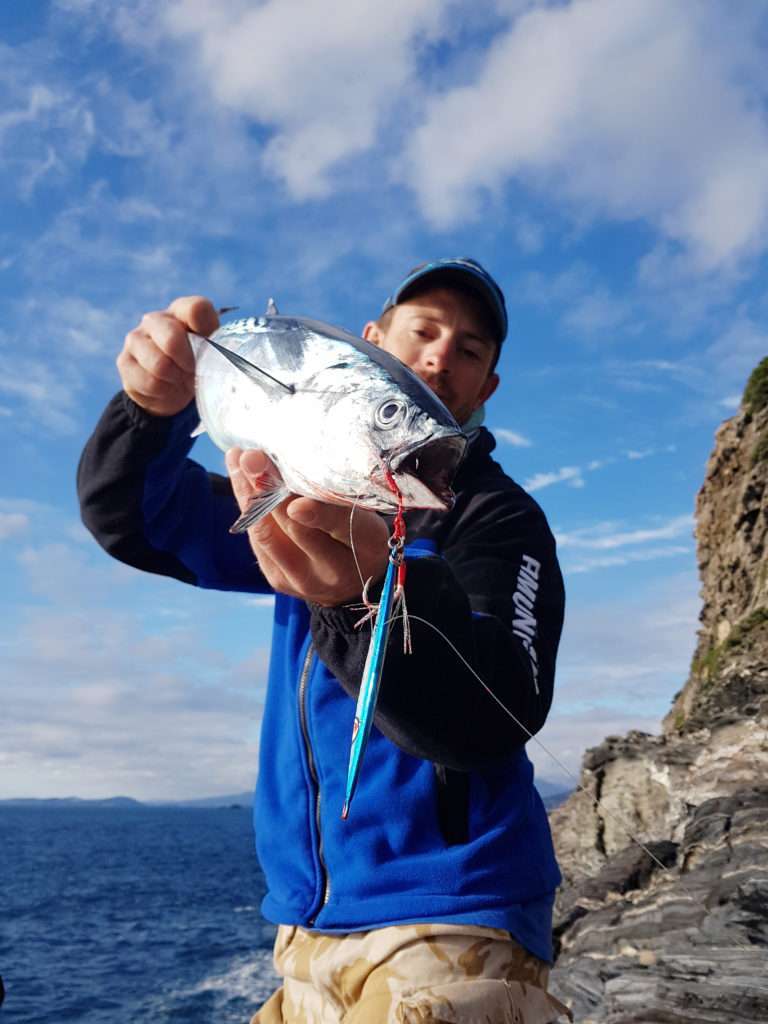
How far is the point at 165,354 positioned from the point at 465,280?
1.94 metres

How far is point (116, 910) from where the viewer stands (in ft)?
179

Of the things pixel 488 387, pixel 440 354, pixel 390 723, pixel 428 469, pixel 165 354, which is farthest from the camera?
pixel 488 387

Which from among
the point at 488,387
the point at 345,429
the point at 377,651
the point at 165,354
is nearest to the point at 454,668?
the point at 377,651

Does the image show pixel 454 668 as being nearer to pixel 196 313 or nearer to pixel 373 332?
pixel 196 313

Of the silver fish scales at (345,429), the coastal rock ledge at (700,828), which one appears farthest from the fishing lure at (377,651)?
the coastal rock ledge at (700,828)

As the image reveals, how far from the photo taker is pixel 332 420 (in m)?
2.40

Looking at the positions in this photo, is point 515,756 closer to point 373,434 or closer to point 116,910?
point 373,434

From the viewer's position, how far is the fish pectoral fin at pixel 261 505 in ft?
7.98

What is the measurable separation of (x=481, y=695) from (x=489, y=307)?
2483 mm

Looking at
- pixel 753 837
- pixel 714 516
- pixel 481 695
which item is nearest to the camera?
pixel 481 695

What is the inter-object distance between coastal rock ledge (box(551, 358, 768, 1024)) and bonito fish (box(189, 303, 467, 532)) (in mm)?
1150

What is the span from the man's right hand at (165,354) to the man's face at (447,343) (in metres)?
1.32

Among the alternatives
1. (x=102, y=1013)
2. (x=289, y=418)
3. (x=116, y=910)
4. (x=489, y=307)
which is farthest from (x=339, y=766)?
(x=116, y=910)

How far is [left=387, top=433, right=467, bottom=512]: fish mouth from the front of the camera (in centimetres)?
218
